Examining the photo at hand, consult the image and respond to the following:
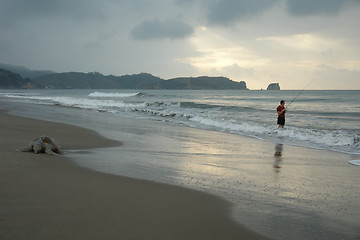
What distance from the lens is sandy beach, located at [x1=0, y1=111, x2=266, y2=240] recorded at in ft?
8.97

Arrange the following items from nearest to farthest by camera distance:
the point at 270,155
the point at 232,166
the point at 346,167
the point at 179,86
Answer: the point at 232,166 < the point at 346,167 < the point at 270,155 < the point at 179,86

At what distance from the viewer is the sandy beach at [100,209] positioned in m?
2.73

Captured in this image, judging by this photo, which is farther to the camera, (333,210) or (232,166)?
(232,166)

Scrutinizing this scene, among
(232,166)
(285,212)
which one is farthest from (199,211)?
(232,166)

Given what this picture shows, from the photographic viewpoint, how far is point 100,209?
3.23 meters

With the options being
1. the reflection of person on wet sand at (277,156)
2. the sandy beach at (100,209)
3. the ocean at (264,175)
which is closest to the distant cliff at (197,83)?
the reflection of person on wet sand at (277,156)

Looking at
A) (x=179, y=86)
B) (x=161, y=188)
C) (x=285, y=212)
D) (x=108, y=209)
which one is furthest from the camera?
(x=179, y=86)

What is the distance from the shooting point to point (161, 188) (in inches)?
→ 167

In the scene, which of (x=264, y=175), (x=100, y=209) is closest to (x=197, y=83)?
(x=264, y=175)

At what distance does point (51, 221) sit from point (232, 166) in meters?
3.89

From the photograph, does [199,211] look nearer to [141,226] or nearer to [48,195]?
[141,226]

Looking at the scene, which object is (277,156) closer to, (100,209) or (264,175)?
A: (264,175)

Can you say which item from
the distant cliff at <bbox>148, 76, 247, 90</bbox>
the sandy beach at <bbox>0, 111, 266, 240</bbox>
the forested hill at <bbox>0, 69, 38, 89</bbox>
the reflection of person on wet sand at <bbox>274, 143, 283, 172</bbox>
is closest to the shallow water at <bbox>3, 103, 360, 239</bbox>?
the reflection of person on wet sand at <bbox>274, 143, 283, 172</bbox>

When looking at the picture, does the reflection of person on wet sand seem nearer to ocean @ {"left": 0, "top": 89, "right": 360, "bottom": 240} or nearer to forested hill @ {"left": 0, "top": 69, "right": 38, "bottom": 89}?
ocean @ {"left": 0, "top": 89, "right": 360, "bottom": 240}
